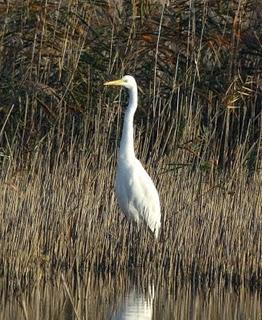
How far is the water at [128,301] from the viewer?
662cm

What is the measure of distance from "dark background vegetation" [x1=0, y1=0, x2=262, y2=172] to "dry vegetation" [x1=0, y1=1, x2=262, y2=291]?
1 centimetres

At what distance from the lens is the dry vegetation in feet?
24.2

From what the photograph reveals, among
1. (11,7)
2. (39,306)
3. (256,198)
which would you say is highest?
(11,7)

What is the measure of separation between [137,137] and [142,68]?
623 mm

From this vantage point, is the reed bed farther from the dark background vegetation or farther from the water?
the dark background vegetation

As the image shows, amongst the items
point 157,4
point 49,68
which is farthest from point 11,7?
point 157,4

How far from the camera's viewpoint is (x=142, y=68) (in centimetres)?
936

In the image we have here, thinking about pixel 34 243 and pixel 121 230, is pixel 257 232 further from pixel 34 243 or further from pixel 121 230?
pixel 34 243

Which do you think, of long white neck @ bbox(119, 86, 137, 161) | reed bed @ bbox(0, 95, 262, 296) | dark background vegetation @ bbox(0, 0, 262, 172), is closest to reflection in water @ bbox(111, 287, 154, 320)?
reed bed @ bbox(0, 95, 262, 296)

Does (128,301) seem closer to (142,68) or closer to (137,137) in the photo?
(137,137)

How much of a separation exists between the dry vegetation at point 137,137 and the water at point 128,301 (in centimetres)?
12

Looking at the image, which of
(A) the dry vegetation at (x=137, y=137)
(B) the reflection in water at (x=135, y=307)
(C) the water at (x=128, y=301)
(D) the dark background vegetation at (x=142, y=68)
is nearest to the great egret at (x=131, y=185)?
(A) the dry vegetation at (x=137, y=137)

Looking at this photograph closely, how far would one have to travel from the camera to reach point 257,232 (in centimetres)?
754

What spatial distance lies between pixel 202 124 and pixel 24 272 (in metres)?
2.85
